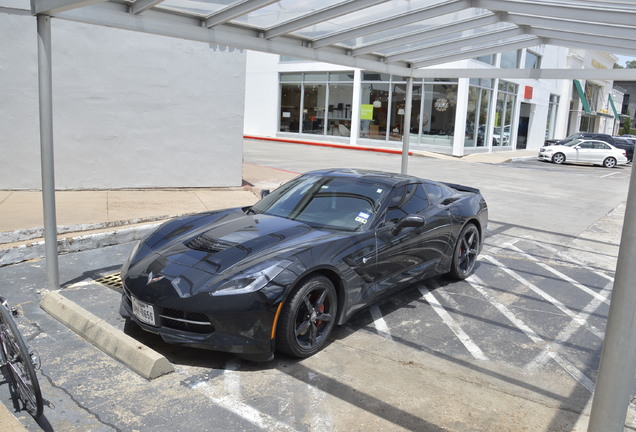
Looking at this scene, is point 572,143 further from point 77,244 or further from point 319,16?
point 77,244

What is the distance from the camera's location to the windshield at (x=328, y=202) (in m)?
5.23

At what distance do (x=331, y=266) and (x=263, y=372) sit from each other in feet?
3.26

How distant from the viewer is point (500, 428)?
11.7ft

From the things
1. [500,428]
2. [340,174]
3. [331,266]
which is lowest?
[500,428]

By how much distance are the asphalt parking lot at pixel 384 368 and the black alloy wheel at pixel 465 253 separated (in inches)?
6.1

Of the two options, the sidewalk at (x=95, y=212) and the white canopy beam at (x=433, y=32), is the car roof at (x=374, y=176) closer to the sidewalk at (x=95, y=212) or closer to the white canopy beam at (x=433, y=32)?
the white canopy beam at (x=433, y=32)

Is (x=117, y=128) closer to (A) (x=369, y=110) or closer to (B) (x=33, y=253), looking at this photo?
(B) (x=33, y=253)

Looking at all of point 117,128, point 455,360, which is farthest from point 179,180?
point 455,360

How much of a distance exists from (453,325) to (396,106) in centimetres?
2439

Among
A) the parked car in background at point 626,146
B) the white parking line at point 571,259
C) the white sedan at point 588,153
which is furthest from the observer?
the parked car in background at point 626,146

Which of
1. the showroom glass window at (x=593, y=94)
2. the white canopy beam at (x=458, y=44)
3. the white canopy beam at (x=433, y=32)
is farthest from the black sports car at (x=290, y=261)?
the showroom glass window at (x=593, y=94)

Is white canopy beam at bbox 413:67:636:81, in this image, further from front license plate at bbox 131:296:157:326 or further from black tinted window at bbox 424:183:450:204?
front license plate at bbox 131:296:157:326

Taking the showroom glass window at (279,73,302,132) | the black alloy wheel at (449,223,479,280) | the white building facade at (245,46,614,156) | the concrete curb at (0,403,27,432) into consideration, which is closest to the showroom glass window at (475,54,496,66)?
the white building facade at (245,46,614,156)

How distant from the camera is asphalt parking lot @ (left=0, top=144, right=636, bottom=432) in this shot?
3.59 meters
